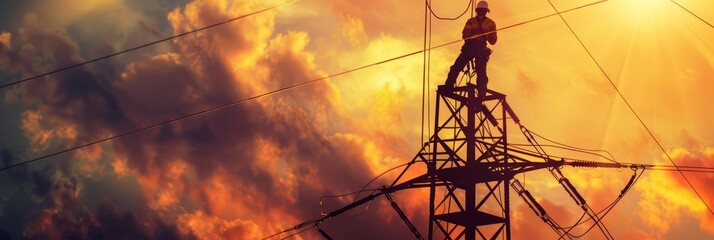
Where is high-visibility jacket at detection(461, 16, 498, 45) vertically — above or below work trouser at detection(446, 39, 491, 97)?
above

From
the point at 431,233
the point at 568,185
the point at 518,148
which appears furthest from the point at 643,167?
the point at 431,233

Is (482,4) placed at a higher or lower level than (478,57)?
higher

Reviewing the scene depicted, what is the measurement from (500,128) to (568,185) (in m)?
3.55

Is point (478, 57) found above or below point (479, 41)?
below

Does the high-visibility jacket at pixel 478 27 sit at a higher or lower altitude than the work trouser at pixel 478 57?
higher

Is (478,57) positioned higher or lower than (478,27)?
lower

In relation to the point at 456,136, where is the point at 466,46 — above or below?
above

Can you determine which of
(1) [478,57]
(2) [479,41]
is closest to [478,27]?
(2) [479,41]

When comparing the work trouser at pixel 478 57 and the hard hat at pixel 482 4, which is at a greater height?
the hard hat at pixel 482 4

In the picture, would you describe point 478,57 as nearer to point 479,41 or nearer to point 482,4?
point 479,41

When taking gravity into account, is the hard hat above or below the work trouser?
above

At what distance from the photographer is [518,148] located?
23.9 meters

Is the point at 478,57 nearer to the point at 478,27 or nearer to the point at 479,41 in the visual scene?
the point at 479,41

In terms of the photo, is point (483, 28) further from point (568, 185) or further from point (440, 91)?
point (568, 185)
